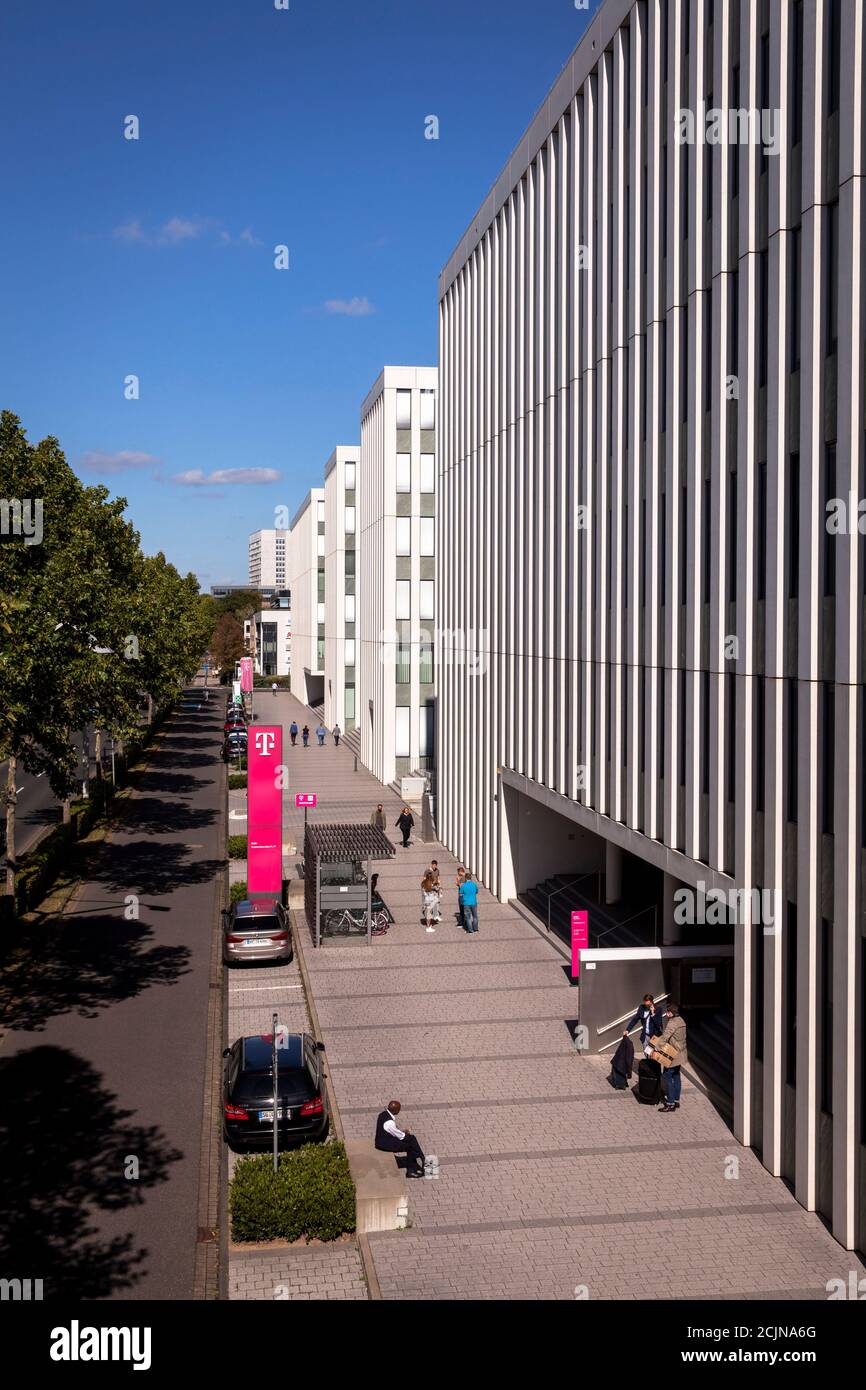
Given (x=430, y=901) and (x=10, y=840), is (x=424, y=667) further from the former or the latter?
(x=10, y=840)

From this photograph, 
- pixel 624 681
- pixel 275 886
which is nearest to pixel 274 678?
pixel 275 886

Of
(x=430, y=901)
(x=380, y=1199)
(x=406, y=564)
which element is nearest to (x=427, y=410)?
(x=406, y=564)

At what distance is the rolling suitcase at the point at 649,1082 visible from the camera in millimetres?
14898

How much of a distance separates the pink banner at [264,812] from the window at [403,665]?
20377 millimetres

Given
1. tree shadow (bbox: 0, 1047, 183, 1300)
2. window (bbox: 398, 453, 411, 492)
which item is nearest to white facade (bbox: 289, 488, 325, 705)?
window (bbox: 398, 453, 411, 492)

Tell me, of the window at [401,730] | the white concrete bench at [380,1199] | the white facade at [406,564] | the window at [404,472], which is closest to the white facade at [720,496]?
the white concrete bench at [380,1199]

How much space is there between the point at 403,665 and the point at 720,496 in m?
32.2

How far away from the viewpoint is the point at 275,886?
2597 cm

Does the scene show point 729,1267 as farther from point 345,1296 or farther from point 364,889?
point 364,889

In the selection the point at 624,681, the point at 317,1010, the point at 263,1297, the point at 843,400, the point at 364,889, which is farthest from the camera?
the point at 364,889

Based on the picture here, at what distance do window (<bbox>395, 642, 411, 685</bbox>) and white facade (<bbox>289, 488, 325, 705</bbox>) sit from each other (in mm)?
29103

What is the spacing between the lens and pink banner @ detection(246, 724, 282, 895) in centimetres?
2544

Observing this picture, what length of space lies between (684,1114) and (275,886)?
13090 mm

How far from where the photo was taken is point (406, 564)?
46.2 metres
